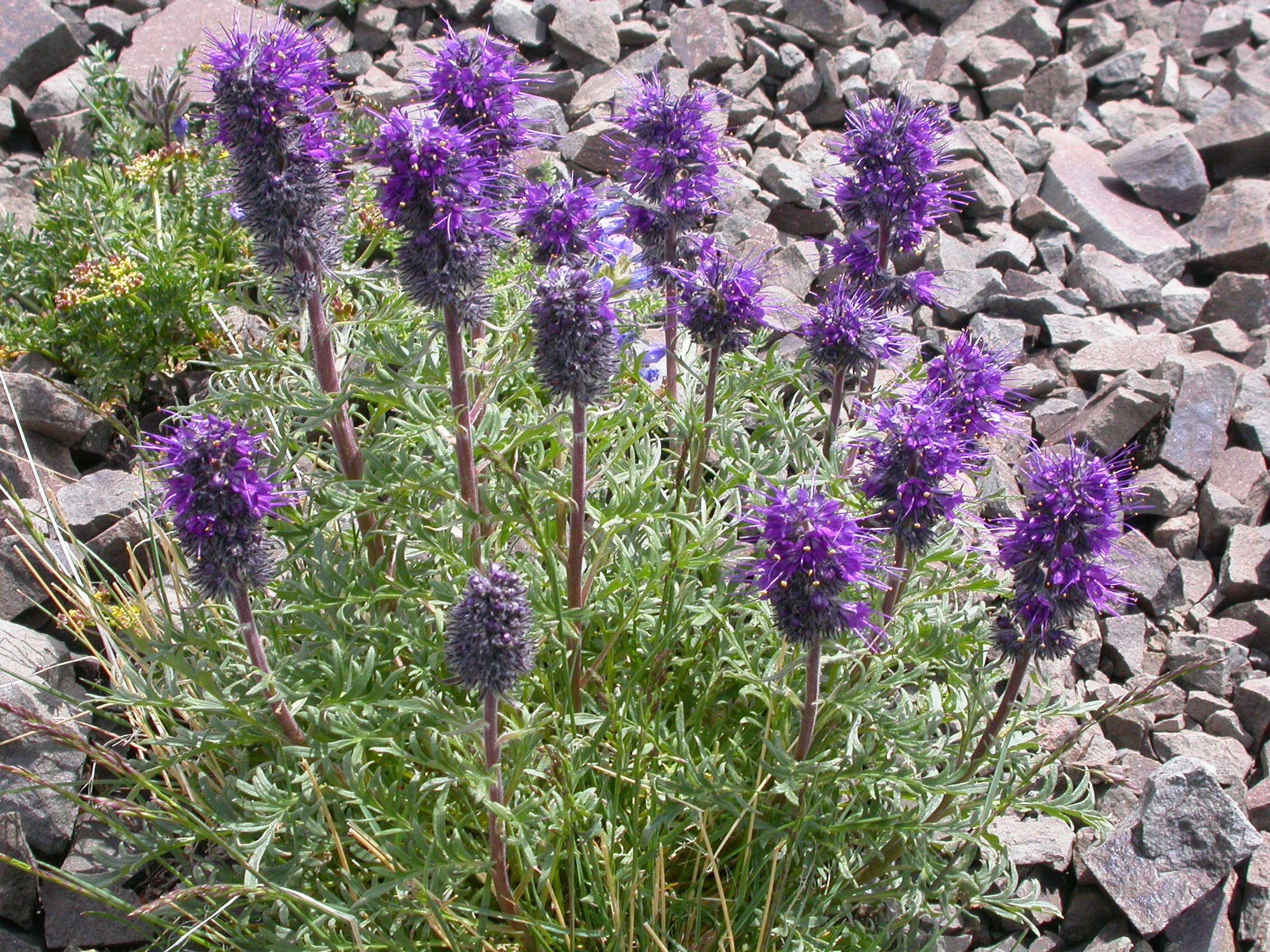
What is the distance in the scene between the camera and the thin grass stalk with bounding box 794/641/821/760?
3.31 metres

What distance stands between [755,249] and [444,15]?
3857 mm

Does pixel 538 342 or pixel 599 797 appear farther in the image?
pixel 599 797

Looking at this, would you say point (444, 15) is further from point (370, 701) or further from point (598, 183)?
point (370, 701)

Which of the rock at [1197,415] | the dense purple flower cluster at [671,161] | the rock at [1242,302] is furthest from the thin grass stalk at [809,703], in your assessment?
the rock at [1242,302]

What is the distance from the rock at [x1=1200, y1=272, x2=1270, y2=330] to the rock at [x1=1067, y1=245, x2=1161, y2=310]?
1.26ft

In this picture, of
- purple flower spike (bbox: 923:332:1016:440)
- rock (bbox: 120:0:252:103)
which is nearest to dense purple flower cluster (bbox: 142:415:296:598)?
purple flower spike (bbox: 923:332:1016:440)

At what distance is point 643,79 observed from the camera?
4.81m

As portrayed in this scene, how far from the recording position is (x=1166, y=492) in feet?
19.1

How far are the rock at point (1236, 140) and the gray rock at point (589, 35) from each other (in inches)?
141

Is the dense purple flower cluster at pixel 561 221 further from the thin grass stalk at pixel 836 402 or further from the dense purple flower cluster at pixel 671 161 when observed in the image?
the thin grass stalk at pixel 836 402

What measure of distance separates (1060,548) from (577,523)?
1449mm

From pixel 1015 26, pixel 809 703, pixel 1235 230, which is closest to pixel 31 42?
pixel 1015 26

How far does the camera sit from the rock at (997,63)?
895 centimetres

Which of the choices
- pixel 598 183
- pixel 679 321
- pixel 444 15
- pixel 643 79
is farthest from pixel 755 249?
pixel 444 15
